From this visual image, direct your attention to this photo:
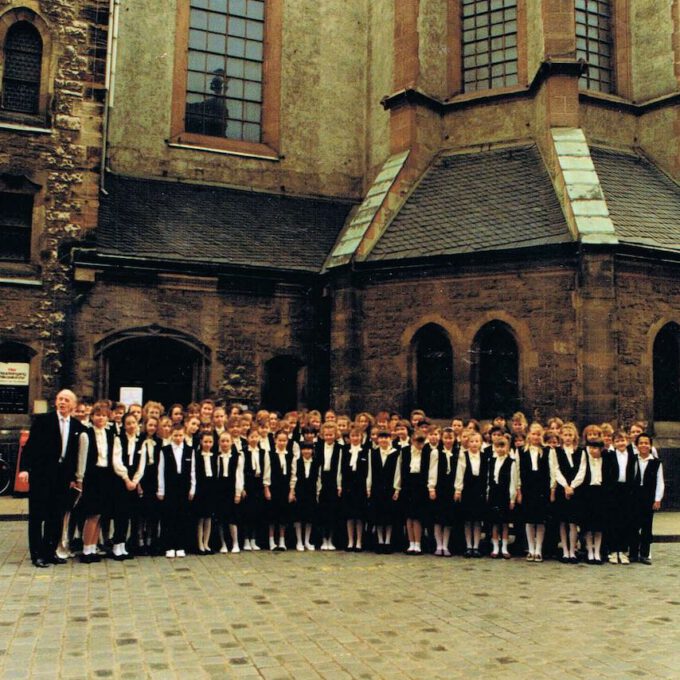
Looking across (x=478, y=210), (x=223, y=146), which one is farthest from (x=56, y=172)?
(x=478, y=210)

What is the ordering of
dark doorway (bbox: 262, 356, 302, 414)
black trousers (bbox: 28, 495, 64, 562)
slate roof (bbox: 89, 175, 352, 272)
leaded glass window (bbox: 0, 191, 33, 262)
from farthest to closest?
dark doorway (bbox: 262, 356, 302, 414) → slate roof (bbox: 89, 175, 352, 272) → leaded glass window (bbox: 0, 191, 33, 262) → black trousers (bbox: 28, 495, 64, 562)

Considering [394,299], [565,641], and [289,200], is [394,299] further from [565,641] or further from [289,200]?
[565,641]

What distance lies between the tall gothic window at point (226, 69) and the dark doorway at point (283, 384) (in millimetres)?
6335

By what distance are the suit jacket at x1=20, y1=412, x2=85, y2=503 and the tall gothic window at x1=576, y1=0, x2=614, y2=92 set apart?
14.9 m

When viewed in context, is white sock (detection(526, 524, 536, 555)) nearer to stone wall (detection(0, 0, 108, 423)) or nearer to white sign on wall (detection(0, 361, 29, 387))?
stone wall (detection(0, 0, 108, 423))

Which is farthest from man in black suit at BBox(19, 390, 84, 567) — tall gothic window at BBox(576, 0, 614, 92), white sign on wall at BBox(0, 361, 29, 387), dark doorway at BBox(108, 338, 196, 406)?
tall gothic window at BBox(576, 0, 614, 92)

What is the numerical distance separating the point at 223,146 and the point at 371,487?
12298 mm

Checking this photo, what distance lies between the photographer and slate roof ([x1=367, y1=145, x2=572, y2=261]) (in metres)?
15.0

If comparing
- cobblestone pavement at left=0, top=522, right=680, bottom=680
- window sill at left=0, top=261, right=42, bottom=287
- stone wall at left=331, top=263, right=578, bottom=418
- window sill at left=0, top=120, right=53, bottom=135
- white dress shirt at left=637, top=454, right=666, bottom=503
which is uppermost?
window sill at left=0, top=120, right=53, bottom=135

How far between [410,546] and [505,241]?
23.7 feet

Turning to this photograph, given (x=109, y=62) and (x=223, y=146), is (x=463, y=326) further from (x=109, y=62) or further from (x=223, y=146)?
(x=109, y=62)

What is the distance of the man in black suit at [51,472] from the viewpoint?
325 inches

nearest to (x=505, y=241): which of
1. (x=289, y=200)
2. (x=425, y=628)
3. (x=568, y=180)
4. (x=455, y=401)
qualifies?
(x=568, y=180)

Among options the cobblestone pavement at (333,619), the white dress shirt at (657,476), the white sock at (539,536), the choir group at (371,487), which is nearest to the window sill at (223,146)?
the choir group at (371,487)
